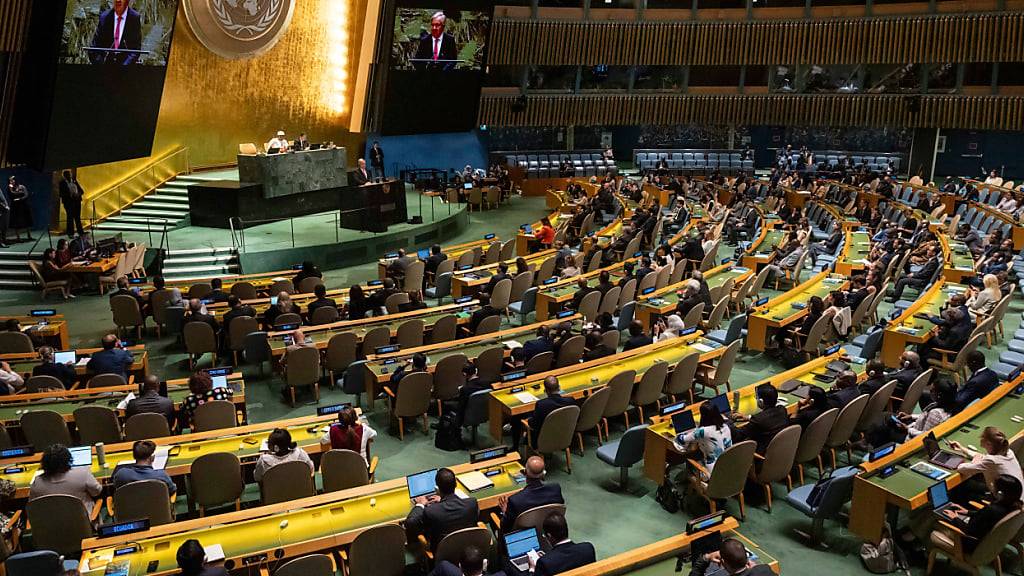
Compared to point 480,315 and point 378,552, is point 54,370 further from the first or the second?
point 378,552

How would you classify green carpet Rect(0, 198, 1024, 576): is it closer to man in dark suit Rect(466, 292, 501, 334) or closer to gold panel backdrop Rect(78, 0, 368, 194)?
man in dark suit Rect(466, 292, 501, 334)

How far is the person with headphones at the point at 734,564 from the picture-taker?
4914 millimetres

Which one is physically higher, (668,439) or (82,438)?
(668,439)

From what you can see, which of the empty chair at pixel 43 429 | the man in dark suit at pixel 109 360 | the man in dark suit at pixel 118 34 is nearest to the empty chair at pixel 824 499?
the empty chair at pixel 43 429

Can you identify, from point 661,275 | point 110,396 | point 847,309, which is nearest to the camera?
point 110,396

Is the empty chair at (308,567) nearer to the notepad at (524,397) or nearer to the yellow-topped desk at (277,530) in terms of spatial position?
the yellow-topped desk at (277,530)

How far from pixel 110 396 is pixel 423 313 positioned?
4.60m

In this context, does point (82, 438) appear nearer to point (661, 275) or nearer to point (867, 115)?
point (661, 275)

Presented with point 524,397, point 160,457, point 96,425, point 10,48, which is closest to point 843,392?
point 524,397

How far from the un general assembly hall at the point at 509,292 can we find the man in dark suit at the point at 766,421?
4 centimetres

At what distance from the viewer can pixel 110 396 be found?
8656mm

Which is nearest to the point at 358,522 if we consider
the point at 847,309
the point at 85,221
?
the point at 847,309

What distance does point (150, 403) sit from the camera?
26.6 feet

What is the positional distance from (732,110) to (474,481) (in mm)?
29667
